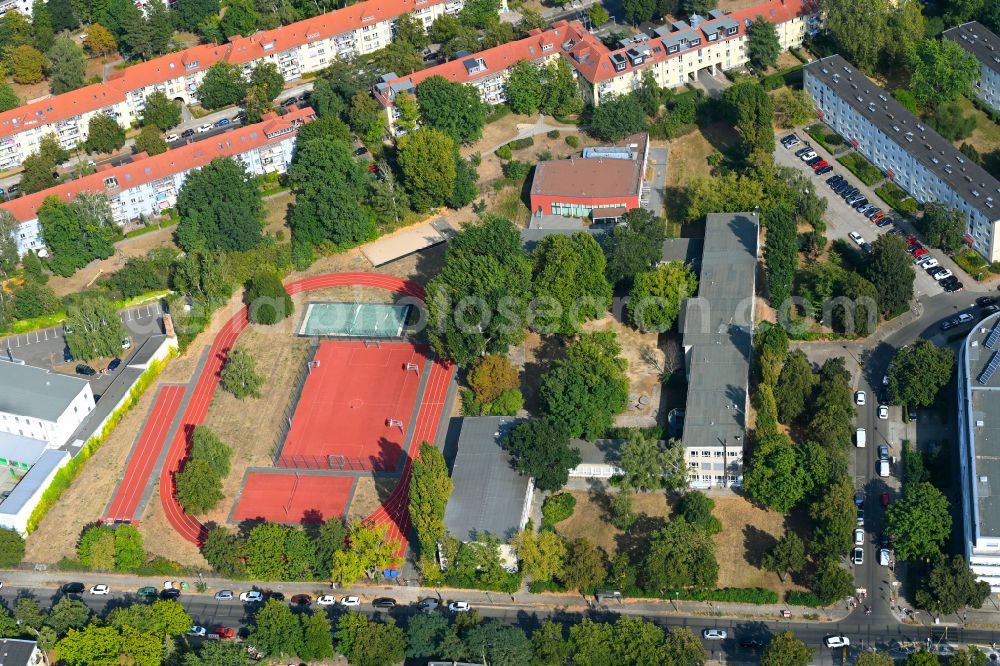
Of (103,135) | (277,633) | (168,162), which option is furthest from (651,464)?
(103,135)

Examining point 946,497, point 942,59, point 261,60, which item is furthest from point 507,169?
point 946,497

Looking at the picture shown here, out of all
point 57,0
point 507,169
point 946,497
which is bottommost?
point 946,497

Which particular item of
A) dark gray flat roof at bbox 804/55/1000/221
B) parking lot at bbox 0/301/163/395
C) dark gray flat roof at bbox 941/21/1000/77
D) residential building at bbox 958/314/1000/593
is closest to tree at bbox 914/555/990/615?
residential building at bbox 958/314/1000/593

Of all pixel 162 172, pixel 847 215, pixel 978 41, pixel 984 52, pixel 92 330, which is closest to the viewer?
pixel 92 330

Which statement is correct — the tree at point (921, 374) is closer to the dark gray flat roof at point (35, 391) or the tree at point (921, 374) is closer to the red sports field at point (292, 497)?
the red sports field at point (292, 497)

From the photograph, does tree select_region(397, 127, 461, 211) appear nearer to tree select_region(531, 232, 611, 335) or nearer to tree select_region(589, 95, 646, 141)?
tree select_region(589, 95, 646, 141)

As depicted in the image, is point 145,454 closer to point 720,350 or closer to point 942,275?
point 720,350

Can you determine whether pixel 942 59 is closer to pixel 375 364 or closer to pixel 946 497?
pixel 946 497
